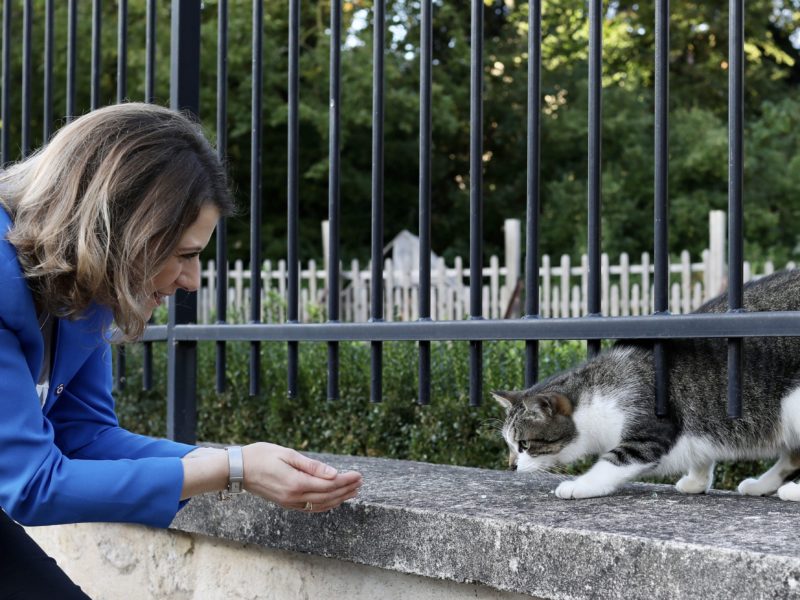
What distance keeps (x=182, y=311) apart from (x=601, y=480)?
1.38 metres

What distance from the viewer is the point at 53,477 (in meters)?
1.70

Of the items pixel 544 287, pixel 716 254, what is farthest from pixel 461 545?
pixel 716 254

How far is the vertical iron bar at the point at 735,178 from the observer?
1.98m

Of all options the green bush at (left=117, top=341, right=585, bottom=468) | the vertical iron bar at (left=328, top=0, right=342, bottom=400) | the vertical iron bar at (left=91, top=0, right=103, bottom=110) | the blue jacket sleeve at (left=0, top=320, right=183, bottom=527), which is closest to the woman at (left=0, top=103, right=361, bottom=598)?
the blue jacket sleeve at (left=0, top=320, right=183, bottom=527)

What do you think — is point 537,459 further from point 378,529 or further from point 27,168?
point 27,168

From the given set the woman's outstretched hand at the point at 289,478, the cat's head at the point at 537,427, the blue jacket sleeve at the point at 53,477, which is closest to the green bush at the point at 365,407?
the cat's head at the point at 537,427

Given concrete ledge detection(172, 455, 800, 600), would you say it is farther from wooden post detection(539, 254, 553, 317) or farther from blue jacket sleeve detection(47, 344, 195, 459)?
wooden post detection(539, 254, 553, 317)

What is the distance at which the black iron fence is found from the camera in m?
2.02

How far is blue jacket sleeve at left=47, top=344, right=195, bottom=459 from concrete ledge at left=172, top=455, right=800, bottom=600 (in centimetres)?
30

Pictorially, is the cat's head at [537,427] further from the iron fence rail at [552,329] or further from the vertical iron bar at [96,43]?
the vertical iron bar at [96,43]

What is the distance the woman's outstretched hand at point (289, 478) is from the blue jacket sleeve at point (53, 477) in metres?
0.14

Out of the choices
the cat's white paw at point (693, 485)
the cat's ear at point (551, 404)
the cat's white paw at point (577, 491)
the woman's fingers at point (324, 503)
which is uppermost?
the cat's ear at point (551, 404)

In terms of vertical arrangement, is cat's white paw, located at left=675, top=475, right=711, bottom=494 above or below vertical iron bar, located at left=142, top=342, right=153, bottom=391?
below

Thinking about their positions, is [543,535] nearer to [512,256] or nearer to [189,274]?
[189,274]
